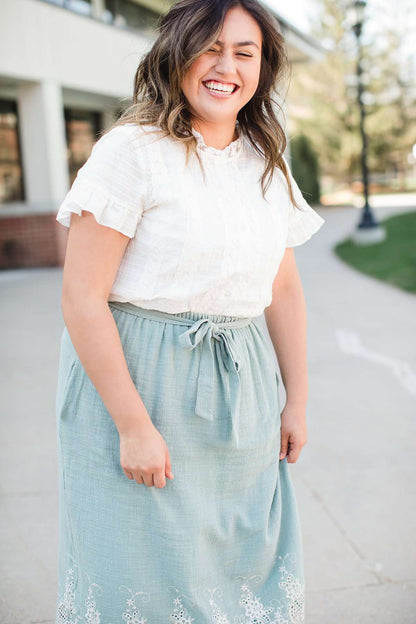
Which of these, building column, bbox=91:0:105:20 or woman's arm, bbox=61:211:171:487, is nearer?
woman's arm, bbox=61:211:171:487

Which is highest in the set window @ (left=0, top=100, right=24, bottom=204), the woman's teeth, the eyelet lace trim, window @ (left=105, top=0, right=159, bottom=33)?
window @ (left=105, top=0, right=159, bottom=33)

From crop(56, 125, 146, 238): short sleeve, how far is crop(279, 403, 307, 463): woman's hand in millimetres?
733

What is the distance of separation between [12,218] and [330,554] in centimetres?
939

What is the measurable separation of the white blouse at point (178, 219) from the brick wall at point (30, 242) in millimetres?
9662

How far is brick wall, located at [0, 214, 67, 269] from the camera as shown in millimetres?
10906

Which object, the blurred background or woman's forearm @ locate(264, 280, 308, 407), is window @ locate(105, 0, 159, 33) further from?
woman's forearm @ locate(264, 280, 308, 407)

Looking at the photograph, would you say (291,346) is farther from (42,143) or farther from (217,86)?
(42,143)

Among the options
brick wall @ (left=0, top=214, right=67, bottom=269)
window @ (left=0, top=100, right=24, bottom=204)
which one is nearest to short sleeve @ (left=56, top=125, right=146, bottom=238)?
brick wall @ (left=0, top=214, right=67, bottom=269)

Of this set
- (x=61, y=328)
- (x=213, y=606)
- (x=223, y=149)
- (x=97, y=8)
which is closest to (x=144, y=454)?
(x=213, y=606)

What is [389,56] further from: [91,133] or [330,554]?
[330,554]

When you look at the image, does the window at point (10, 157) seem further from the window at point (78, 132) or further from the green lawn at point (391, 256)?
the green lawn at point (391, 256)

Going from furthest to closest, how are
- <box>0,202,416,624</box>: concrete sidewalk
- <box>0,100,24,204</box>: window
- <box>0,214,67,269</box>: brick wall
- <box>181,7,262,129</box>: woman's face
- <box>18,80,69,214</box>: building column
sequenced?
<box>0,100,24,204</box>: window
<box>0,214,67,269</box>: brick wall
<box>18,80,69,214</box>: building column
<box>0,202,416,624</box>: concrete sidewalk
<box>181,7,262,129</box>: woman's face

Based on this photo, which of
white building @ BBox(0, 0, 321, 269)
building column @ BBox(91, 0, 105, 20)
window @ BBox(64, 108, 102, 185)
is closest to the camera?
white building @ BBox(0, 0, 321, 269)

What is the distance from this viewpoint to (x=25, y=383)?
495 centimetres
